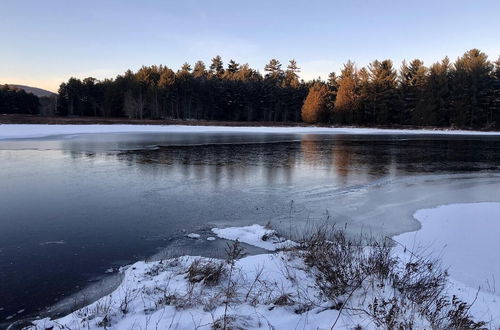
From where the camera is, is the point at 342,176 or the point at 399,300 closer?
the point at 399,300

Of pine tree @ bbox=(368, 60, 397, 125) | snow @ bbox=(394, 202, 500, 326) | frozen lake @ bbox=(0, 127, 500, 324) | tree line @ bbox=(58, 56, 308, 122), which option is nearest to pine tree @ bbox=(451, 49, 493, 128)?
pine tree @ bbox=(368, 60, 397, 125)

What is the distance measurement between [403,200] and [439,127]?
175 ft

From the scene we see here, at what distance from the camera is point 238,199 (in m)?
9.32

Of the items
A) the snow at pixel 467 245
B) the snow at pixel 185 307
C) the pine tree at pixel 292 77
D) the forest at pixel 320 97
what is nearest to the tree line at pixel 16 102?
the forest at pixel 320 97

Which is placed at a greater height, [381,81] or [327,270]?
[381,81]

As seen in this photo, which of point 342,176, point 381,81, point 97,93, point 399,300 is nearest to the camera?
point 399,300

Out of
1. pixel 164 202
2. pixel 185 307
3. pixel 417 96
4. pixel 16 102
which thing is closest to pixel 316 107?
pixel 417 96

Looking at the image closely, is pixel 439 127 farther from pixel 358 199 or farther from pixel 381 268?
pixel 381 268

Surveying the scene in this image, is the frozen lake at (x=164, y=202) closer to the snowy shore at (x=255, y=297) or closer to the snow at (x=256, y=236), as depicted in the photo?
the snow at (x=256, y=236)

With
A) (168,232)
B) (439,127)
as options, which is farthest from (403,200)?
(439,127)

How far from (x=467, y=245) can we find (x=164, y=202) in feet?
→ 20.3

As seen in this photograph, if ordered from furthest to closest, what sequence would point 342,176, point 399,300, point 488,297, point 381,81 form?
point 381,81 < point 342,176 < point 488,297 < point 399,300

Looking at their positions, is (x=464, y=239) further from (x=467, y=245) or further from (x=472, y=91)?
(x=472, y=91)

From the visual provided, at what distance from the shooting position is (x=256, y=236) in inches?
253
